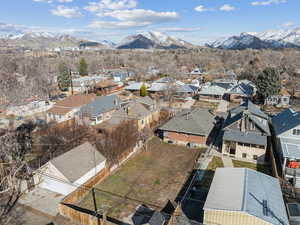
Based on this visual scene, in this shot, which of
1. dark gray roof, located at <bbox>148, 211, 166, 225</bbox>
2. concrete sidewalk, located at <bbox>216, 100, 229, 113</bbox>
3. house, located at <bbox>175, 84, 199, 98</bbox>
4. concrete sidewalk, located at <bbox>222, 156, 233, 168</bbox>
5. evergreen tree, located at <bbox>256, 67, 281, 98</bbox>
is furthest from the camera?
house, located at <bbox>175, 84, 199, 98</bbox>

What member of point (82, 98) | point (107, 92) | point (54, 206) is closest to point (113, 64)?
point (107, 92)

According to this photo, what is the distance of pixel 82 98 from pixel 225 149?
31.5 m

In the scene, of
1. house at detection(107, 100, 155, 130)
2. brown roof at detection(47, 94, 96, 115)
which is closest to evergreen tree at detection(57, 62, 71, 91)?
brown roof at detection(47, 94, 96, 115)

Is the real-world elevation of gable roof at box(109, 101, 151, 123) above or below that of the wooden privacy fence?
above

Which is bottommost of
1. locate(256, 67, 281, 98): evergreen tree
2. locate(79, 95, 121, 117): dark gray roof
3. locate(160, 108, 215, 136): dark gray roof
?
locate(160, 108, 215, 136): dark gray roof

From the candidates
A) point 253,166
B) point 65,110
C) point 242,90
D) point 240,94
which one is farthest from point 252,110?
point 65,110

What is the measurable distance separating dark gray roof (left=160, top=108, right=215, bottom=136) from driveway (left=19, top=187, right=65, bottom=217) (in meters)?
15.7

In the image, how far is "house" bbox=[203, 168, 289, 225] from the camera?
1250 cm

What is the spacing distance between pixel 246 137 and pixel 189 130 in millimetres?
7117

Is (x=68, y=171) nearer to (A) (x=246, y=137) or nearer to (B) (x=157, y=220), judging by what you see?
(B) (x=157, y=220)

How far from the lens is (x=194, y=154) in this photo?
25.8 metres

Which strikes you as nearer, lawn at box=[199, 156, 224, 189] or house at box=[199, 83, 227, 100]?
lawn at box=[199, 156, 224, 189]

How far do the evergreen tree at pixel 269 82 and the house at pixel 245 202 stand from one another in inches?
1499

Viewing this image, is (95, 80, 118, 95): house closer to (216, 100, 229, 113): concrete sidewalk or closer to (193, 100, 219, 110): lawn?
(193, 100, 219, 110): lawn
